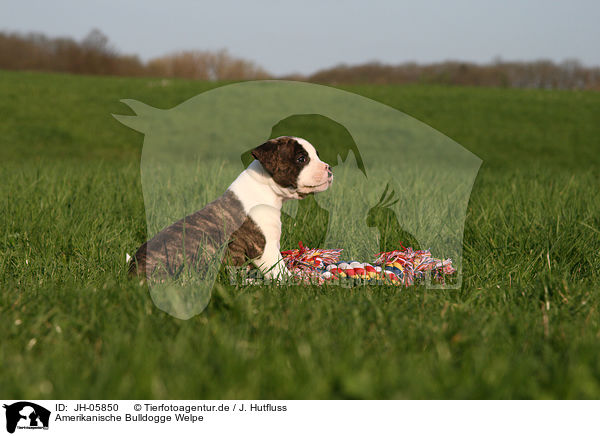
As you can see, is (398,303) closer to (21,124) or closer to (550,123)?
(21,124)

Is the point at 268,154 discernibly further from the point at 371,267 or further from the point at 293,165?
the point at 371,267

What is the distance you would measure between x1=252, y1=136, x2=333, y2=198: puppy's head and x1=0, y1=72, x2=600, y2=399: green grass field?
2.52 ft

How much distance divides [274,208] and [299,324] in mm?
1280

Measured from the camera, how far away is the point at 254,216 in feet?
12.1

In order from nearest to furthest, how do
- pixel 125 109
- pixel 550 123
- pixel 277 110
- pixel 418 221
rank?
pixel 125 109, pixel 277 110, pixel 418 221, pixel 550 123

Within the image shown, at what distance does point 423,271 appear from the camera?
4.03m

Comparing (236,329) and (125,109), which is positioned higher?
(125,109)

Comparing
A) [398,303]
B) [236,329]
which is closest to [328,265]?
[398,303]

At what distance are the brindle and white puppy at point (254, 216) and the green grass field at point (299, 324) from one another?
Result: 1.15 ft

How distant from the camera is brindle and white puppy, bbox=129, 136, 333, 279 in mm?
3455

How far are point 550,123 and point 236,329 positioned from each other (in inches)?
981

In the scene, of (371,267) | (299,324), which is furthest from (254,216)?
(299,324)
